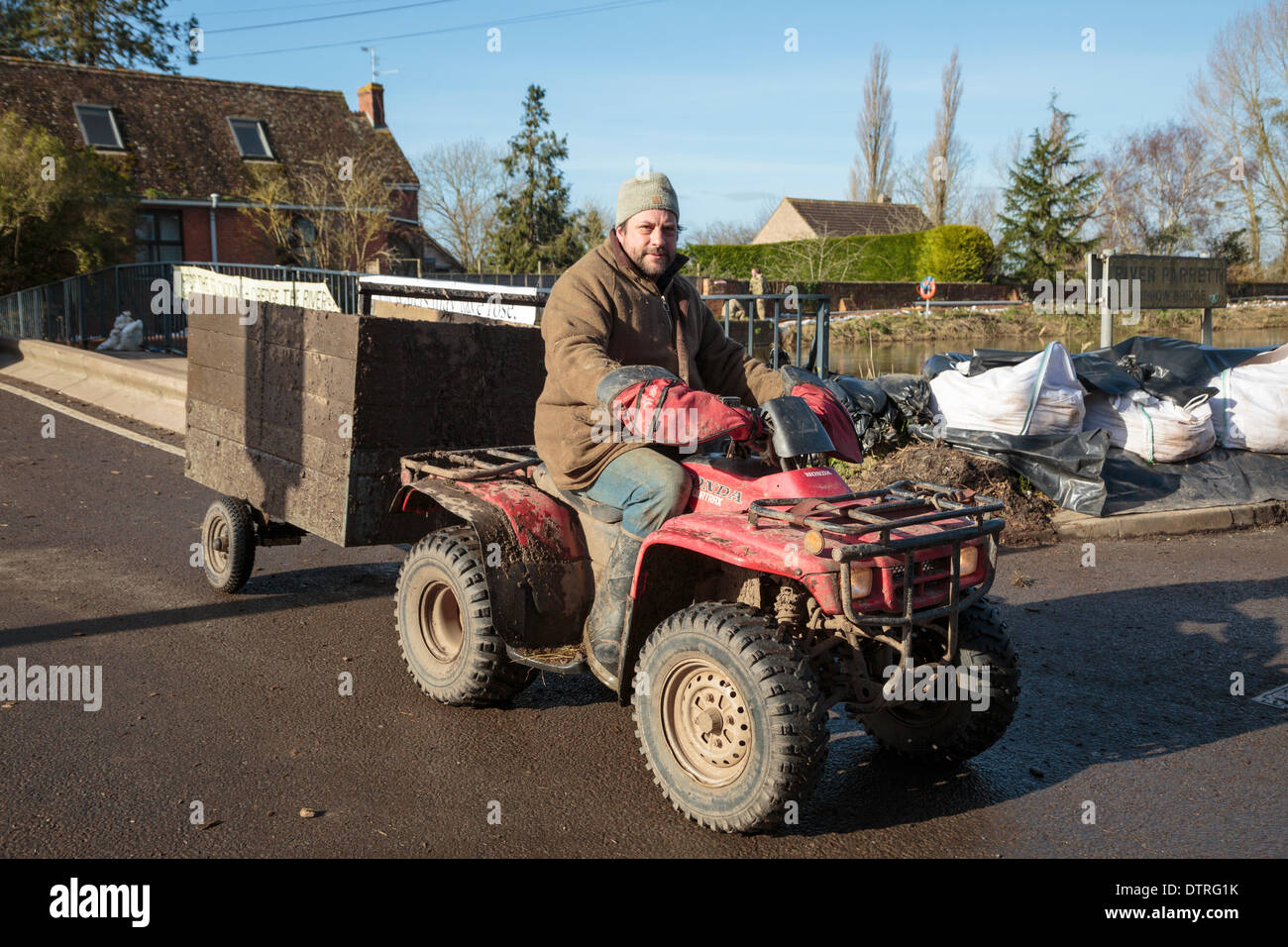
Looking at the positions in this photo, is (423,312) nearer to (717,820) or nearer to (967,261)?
(717,820)

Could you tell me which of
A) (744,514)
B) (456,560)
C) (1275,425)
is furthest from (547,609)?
(1275,425)

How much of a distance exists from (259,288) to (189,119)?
25.5 m

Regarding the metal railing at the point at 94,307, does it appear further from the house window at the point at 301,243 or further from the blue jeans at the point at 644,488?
the blue jeans at the point at 644,488

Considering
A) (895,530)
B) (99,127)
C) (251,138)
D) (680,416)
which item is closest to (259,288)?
(680,416)

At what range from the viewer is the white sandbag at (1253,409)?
30.2ft

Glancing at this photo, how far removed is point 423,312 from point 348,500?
191 inches

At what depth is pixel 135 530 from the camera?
321 inches

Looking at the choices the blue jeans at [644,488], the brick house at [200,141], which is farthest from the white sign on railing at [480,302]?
the brick house at [200,141]

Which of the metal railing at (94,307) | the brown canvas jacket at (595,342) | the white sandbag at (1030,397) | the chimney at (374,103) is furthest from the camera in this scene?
the chimney at (374,103)

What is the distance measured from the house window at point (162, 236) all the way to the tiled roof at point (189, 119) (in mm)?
831

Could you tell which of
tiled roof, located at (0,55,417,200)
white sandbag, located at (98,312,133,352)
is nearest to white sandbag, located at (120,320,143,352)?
white sandbag, located at (98,312,133,352)

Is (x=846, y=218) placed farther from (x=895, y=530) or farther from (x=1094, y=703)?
(x=895, y=530)

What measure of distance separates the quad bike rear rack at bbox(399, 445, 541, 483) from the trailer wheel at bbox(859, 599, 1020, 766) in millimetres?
1930

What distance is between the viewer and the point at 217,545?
6664 millimetres
